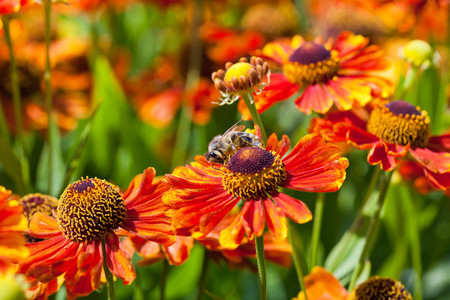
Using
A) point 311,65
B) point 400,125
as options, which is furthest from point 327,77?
point 400,125

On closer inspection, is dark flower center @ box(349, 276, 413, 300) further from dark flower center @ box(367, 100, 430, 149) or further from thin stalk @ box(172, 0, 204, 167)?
thin stalk @ box(172, 0, 204, 167)

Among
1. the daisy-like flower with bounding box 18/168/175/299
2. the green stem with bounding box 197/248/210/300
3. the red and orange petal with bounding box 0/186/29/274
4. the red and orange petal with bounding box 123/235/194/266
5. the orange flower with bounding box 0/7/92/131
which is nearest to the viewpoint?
the red and orange petal with bounding box 0/186/29/274

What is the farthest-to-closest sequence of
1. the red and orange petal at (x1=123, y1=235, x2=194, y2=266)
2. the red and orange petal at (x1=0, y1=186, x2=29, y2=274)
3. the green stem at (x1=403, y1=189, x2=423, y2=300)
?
the green stem at (x1=403, y1=189, x2=423, y2=300) → the red and orange petal at (x1=123, y1=235, x2=194, y2=266) → the red and orange petal at (x1=0, y1=186, x2=29, y2=274)

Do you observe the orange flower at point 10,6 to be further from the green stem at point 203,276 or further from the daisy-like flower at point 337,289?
the daisy-like flower at point 337,289

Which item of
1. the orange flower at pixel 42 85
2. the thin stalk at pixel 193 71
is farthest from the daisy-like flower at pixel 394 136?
the orange flower at pixel 42 85

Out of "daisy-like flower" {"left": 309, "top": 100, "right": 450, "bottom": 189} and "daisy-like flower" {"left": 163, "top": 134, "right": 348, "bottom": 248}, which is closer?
"daisy-like flower" {"left": 163, "top": 134, "right": 348, "bottom": 248}

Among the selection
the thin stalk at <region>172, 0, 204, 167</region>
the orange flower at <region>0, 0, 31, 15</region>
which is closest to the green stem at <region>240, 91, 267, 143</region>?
the orange flower at <region>0, 0, 31, 15</region>

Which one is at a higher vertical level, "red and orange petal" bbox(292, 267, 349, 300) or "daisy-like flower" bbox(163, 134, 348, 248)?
"daisy-like flower" bbox(163, 134, 348, 248)
